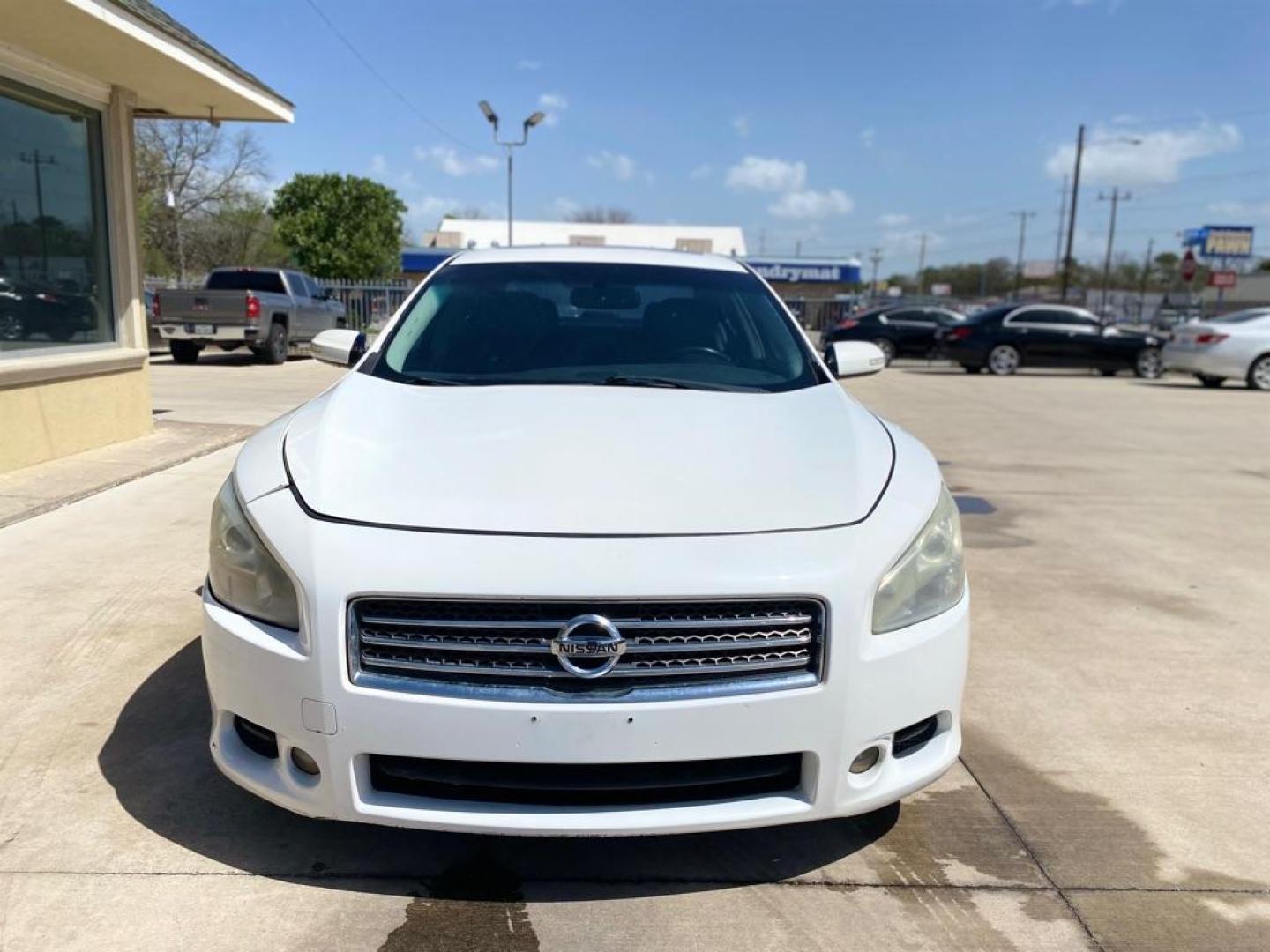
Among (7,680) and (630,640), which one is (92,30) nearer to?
(7,680)

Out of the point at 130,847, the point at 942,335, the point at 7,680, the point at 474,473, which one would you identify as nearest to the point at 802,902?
the point at 474,473

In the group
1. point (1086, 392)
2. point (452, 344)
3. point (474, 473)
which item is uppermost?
point (452, 344)

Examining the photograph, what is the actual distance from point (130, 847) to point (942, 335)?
866 inches

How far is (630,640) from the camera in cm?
230

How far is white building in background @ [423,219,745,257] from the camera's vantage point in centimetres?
5806

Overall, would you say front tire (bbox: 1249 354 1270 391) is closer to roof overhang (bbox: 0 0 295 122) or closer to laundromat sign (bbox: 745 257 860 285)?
roof overhang (bbox: 0 0 295 122)

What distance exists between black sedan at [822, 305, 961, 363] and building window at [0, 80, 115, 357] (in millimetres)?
18203

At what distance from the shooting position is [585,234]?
57.4 metres

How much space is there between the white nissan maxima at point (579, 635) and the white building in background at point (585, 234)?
2156 inches

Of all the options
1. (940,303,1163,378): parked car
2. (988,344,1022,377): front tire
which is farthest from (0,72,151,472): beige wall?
(988,344,1022,377): front tire

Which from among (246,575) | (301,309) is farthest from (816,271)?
(246,575)

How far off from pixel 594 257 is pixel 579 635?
102 inches

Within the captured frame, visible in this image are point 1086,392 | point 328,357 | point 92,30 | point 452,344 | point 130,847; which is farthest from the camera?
point 1086,392

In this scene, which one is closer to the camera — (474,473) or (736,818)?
(736,818)
